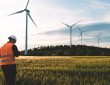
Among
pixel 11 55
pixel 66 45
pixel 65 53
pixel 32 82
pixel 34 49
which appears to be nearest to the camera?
pixel 11 55

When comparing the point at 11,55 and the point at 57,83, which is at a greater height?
the point at 11,55

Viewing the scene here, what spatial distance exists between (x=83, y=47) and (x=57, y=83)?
13398cm

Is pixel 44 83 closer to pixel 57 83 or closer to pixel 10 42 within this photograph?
pixel 57 83

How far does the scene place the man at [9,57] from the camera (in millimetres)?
15675

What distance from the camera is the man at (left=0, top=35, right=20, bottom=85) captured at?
15.7 meters

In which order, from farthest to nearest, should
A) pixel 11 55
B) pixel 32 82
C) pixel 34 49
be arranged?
1. pixel 34 49
2. pixel 32 82
3. pixel 11 55

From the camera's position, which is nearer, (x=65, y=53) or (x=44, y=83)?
(x=44, y=83)

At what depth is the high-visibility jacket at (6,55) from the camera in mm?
15672

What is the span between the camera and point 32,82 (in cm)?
1695

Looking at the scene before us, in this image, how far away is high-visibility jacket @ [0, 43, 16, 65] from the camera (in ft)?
51.4

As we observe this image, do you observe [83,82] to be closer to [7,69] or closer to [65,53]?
[7,69]

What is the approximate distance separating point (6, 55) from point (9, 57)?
15 centimetres

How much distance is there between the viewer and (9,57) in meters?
15.8

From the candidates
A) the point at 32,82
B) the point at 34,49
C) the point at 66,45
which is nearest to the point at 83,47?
the point at 66,45
